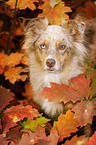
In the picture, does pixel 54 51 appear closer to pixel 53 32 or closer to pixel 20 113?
pixel 53 32

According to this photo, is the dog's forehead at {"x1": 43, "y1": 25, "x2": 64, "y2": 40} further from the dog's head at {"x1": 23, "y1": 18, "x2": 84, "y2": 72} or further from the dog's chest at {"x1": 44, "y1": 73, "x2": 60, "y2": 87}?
the dog's chest at {"x1": 44, "y1": 73, "x2": 60, "y2": 87}

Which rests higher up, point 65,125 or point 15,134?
point 65,125

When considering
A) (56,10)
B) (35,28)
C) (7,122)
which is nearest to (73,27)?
(56,10)

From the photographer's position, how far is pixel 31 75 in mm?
2207

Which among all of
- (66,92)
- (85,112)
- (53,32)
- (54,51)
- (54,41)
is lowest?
(85,112)

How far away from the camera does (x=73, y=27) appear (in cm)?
182

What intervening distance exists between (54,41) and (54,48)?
81 millimetres

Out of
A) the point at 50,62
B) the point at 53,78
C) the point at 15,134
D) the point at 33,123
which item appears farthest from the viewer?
the point at 53,78

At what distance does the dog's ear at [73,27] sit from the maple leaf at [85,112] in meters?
0.90

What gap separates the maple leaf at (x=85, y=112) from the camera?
114 cm

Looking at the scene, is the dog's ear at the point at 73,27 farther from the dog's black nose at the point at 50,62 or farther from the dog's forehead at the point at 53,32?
the dog's black nose at the point at 50,62

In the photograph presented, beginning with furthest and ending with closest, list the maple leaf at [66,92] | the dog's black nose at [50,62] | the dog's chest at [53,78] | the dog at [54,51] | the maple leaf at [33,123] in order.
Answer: the dog's chest at [53,78], the dog at [54,51], the dog's black nose at [50,62], the maple leaf at [33,123], the maple leaf at [66,92]

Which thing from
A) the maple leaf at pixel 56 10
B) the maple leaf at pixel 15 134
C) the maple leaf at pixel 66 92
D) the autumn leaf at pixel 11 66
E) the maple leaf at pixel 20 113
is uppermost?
the maple leaf at pixel 56 10

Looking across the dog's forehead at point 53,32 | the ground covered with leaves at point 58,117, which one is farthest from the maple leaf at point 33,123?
the dog's forehead at point 53,32
